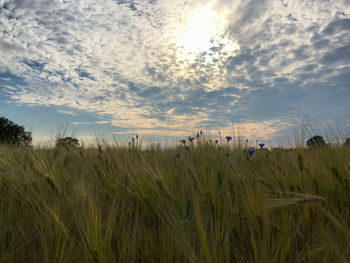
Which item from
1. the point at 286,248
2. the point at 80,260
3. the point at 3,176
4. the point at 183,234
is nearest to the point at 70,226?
the point at 80,260

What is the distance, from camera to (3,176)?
86.3 inches

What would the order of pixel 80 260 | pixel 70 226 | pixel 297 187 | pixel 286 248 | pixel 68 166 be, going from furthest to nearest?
pixel 68 166 → pixel 297 187 → pixel 70 226 → pixel 80 260 → pixel 286 248

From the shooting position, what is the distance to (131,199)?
1.82 m

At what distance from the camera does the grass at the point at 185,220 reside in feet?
3.30

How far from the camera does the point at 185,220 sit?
1.12m

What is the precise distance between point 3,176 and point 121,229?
1633 mm

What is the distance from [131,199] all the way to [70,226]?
58cm

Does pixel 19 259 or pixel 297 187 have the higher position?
pixel 297 187

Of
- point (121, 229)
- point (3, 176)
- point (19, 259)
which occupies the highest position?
point (3, 176)

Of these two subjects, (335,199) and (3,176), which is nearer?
(335,199)

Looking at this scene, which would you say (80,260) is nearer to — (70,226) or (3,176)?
(70,226)

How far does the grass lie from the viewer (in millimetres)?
1006

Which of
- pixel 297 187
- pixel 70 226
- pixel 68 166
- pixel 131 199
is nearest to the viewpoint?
pixel 70 226

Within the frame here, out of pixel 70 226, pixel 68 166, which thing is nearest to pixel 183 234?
pixel 70 226
